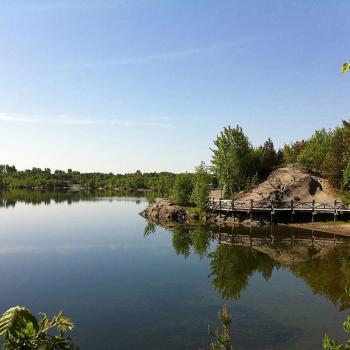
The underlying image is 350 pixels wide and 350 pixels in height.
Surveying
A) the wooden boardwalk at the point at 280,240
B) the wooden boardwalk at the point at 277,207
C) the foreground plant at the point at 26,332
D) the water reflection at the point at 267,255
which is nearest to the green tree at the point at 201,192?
the wooden boardwalk at the point at 277,207

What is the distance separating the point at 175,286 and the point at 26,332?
24.5 meters

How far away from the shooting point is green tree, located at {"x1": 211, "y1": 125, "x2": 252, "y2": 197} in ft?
237

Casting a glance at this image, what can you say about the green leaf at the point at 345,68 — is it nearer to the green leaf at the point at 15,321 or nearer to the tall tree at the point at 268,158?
the green leaf at the point at 15,321

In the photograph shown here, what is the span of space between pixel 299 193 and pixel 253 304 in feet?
133


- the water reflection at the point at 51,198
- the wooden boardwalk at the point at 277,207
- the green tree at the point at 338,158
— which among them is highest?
the green tree at the point at 338,158

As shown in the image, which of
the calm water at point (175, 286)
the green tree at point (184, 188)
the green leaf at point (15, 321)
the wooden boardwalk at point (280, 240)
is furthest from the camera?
the green tree at point (184, 188)

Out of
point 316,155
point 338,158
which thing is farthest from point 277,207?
point 316,155

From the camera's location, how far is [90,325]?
20688 millimetres

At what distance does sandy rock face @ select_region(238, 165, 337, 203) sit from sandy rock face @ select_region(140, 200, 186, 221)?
1073 centimetres

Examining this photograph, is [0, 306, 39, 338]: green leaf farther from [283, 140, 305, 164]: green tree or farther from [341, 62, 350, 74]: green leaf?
[283, 140, 305, 164]: green tree

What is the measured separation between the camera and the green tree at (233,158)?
237ft

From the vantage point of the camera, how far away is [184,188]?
244 feet

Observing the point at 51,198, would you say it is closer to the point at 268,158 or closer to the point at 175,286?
the point at 268,158

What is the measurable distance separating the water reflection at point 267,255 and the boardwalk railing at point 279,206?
17.3 feet
